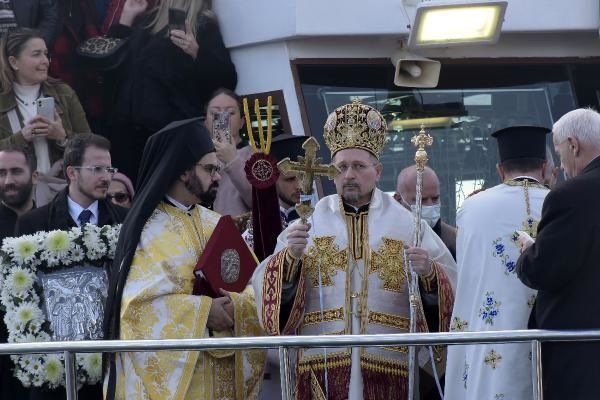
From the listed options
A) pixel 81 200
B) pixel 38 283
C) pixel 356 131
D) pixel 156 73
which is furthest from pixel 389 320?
pixel 156 73

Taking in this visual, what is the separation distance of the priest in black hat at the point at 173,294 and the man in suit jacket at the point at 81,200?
0.68 metres

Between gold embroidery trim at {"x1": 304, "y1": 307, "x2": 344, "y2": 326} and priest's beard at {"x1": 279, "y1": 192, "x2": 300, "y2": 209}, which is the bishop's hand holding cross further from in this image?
priest's beard at {"x1": 279, "y1": 192, "x2": 300, "y2": 209}

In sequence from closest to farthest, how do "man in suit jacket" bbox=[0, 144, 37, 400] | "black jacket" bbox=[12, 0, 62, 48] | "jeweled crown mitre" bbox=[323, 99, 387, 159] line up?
"jeweled crown mitre" bbox=[323, 99, 387, 159] → "man in suit jacket" bbox=[0, 144, 37, 400] → "black jacket" bbox=[12, 0, 62, 48]

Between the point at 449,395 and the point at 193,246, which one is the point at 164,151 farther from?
the point at 449,395

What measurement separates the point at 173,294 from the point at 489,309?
59.3 inches

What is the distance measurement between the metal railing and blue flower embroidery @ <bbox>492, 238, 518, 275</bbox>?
0.89m

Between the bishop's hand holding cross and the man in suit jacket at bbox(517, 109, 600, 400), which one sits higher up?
the bishop's hand holding cross

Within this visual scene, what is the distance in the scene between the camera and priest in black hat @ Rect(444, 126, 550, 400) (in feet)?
22.7

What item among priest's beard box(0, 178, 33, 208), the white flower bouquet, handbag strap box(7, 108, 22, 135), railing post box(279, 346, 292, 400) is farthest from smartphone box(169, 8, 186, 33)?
railing post box(279, 346, 292, 400)

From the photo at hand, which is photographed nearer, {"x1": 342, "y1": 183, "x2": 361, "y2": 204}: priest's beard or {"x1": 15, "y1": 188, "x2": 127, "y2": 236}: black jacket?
{"x1": 342, "y1": 183, "x2": 361, "y2": 204}: priest's beard

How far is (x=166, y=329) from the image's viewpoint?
23.2 feet

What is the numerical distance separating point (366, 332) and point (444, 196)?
3.20 m

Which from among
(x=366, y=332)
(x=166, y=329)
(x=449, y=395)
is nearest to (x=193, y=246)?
(x=166, y=329)

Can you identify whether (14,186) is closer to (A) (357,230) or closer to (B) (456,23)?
(A) (357,230)
